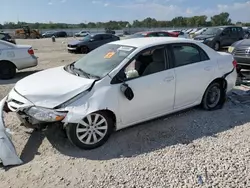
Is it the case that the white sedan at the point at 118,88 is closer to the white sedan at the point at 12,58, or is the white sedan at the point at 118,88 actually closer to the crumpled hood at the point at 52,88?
the crumpled hood at the point at 52,88

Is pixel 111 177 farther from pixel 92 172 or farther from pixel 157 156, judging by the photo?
pixel 157 156

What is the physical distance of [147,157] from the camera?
3.54 metres

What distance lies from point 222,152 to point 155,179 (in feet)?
3.78

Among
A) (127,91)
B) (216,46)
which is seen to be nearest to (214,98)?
(127,91)

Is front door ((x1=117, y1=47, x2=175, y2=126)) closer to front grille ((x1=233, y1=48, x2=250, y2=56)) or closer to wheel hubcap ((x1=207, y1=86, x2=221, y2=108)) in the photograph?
wheel hubcap ((x1=207, y1=86, x2=221, y2=108))

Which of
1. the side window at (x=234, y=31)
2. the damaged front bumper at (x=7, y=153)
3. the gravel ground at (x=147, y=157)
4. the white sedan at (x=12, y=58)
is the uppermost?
the side window at (x=234, y=31)

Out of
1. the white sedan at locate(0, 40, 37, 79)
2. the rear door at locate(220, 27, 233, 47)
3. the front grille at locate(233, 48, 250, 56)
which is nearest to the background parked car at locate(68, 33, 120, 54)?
the rear door at locate(220, 27, 233, 47)

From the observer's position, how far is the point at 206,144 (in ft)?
12.7

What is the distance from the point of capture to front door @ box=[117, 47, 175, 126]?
4.01 meters

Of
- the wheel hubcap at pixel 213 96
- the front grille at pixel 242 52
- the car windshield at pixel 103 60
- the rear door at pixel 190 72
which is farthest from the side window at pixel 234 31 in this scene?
the car windshield at pixel 103 60

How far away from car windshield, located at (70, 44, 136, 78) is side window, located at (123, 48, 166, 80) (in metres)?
0.18

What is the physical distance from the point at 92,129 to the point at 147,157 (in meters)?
0.86

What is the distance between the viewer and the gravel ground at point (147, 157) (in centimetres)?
306

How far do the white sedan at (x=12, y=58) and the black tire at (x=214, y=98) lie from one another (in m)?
6.49
